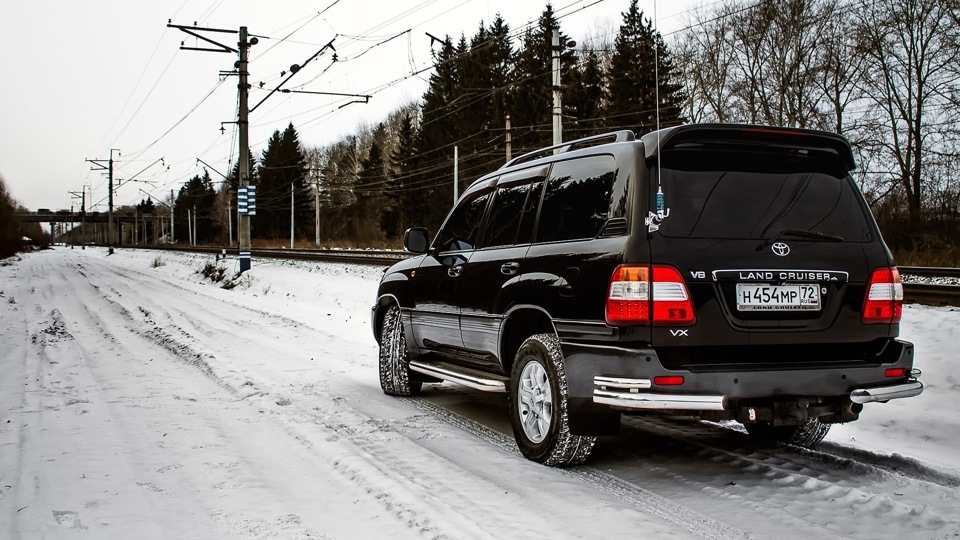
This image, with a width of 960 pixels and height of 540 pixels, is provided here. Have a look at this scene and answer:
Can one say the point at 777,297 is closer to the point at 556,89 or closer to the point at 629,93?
the point at 556,89

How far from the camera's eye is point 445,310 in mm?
5926

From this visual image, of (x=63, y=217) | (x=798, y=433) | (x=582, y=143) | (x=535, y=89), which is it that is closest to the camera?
(x=582, y=143)

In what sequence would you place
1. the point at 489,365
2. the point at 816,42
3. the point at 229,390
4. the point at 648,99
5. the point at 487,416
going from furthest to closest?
the point at 648,99 < the point at 816,42 < the point at 229,390 < the point at 487,416 < the point at 489,365

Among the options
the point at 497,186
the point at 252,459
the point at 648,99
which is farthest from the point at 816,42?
the point at 252,459

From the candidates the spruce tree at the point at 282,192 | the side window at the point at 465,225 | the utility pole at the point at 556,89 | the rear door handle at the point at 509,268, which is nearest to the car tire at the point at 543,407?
the rear door handle at the point at 509,268

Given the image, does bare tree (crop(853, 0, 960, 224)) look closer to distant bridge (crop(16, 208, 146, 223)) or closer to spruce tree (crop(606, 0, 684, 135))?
spruce tree (crop(606, 0, 684, 135))

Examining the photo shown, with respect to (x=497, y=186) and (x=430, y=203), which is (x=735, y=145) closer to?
(x=497, y=186)

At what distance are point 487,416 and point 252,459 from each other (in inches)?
83.3

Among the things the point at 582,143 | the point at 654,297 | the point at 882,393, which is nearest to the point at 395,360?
the point at 582,143

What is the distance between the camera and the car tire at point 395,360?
6859 mm

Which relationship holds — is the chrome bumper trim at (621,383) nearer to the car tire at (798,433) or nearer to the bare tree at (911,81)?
the car tire at (798,433)

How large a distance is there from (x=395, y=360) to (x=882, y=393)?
13.9ft

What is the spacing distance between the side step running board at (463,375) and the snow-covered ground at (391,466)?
0.37 m

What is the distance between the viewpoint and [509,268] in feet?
16.2
